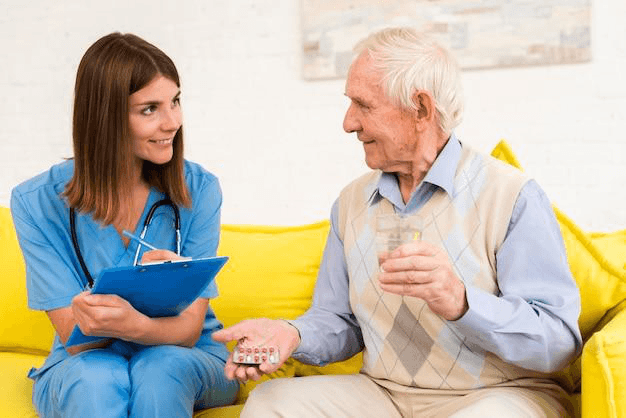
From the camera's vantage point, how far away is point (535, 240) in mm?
1687

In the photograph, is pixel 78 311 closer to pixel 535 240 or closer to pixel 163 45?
pixel 535 240

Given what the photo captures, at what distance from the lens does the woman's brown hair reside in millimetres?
1953

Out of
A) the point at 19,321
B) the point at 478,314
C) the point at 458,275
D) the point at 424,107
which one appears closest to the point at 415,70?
the point at 424,107

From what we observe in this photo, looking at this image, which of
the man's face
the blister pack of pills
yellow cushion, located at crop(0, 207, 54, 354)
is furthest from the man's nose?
yellow cushion, located at crop(0, 207, 54, 354)

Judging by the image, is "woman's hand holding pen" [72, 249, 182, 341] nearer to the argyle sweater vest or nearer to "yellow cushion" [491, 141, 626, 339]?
the argyle sweater vest

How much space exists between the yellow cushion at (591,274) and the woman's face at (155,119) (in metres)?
0.79

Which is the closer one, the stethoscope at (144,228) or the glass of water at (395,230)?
the glass of water at (395,230)

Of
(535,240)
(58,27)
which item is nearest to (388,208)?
(535,240)

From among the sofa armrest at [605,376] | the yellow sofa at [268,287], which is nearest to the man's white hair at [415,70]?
the yellow sofa at [268,287]

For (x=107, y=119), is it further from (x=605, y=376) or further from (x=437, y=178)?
(x=605, y=376)

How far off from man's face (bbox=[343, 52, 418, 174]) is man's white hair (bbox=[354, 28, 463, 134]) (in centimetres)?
2

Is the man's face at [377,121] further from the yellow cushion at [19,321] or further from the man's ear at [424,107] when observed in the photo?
the yellow cushion at [19,321]

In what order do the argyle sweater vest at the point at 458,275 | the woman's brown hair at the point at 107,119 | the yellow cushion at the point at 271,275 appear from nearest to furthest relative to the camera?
the argyle sweater vest at the point at 458,275, the woman's brown hair at the point at 107,119, the yellow cushion at the point at 271,275

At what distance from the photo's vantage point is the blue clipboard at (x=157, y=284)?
64.7 inches
